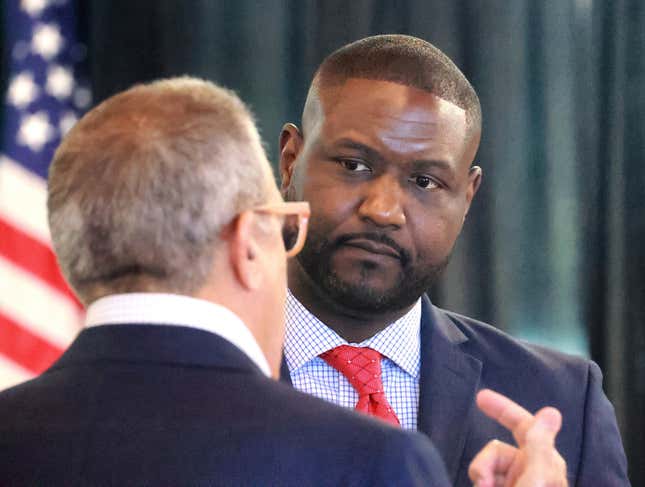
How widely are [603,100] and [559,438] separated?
1.57m

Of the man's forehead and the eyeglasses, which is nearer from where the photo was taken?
the eyeglasses

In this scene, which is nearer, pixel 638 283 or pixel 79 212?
pixel 79 212

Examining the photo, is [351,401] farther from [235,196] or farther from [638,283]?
[638,283]

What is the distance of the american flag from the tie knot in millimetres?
1587

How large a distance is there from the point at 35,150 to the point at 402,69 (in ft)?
5.56

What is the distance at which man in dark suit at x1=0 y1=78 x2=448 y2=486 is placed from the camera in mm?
930

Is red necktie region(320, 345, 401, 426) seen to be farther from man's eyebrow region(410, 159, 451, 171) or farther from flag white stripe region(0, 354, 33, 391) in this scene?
flag white stripe region(0, 354, 33, 391)

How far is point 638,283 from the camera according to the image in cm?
301

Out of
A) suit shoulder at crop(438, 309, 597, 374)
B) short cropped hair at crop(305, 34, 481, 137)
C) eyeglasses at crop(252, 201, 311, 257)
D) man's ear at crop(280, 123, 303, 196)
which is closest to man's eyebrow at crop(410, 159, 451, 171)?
short cropped hair at crop(305, 34, 481, 137)

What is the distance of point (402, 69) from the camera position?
175cm

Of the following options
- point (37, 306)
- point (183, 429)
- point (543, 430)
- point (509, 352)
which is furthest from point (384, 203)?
point (37, 306)

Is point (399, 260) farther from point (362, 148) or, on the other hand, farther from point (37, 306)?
point (37, 306)

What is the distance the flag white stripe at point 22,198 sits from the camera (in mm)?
3061

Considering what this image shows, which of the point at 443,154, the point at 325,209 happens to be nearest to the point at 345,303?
the point at 325,209
